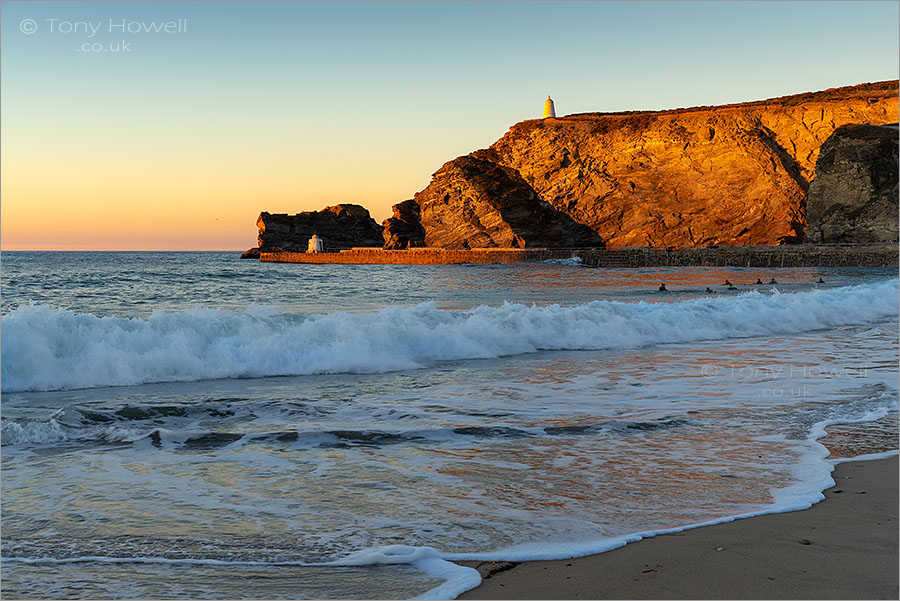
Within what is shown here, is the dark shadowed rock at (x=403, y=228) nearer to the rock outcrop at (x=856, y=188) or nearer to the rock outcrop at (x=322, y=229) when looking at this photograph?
the rock outcrop at (x=322, y=229)

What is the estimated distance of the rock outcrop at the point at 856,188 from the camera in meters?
66.9

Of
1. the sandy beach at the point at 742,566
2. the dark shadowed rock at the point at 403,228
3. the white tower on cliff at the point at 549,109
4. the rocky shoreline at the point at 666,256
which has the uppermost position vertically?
the white tower on cliff at the point at 549,109

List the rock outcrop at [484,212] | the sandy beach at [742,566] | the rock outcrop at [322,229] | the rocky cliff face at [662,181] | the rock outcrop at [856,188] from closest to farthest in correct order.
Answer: the sandy beach at [742,566] < the rock outcrop at [856,188] < the rock outcrop at [484,212] < the rocky cliff face at [662,181] < the rock outcrop at [322,229]

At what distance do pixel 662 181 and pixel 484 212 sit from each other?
24.3 m

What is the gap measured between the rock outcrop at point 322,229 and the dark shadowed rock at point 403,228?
2351 cm

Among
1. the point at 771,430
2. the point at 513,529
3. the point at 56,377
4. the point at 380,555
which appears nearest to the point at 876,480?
the point at 771,430

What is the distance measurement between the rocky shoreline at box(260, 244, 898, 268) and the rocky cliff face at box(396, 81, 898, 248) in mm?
6794

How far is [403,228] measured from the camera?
337 ft

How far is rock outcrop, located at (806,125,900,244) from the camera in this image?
219 ft

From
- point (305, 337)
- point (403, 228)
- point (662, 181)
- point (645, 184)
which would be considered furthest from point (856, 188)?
point (305, 337)

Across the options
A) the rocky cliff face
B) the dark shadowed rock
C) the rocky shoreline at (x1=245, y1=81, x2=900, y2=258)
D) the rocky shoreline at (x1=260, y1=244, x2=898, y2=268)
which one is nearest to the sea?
the rocky shoreline at (x1=260, y1=244, x2=898, y2=268)

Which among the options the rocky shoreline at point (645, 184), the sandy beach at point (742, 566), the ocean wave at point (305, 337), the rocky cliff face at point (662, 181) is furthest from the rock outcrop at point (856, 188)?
the sandy beach at point (742, 566)

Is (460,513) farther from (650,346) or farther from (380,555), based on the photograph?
(650,346)

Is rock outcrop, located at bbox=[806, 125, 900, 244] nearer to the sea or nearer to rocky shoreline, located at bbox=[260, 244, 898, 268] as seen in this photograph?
rocky shoreline, located at bbox=[260, 244, 898, 268]
